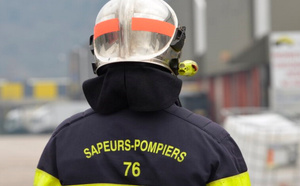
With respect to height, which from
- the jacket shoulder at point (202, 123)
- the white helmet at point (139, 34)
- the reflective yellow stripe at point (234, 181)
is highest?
the white helmet at point (139, 34)

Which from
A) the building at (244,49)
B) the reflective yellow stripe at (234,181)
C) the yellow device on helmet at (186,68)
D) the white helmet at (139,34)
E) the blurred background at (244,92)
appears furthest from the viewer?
the building at (244,49)

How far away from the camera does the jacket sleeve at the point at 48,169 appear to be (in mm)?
2373

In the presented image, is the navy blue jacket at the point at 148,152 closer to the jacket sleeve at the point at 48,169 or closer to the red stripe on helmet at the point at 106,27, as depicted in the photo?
the jacket sleeve at the point at 48,169

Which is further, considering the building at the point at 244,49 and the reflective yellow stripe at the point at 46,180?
the building at the point at 244,49

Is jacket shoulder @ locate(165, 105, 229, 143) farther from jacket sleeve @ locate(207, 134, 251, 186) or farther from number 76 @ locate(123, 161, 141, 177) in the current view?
number 76 @ locate(123, 161, 141, 177)

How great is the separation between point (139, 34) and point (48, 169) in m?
0.62

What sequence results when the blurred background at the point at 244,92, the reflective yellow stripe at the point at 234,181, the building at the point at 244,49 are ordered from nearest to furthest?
the reflective yellow stripe at the point at 234,181 → the blurred background at the point at 244,92 → the building at the point at 244,49

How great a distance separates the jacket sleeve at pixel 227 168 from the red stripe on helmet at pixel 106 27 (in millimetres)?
586

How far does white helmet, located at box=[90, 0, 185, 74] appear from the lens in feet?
7.57

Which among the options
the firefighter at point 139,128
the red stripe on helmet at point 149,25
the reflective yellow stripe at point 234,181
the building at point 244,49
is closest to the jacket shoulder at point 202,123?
the firefighter at point 139,128

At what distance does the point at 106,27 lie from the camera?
7.90 feet

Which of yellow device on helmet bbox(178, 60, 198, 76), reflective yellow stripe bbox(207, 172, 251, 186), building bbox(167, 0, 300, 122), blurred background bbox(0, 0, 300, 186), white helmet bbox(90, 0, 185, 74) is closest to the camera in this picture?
reflective yellow stripe bbox(207, 172, 251, 186)

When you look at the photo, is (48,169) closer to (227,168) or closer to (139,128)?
(139,128)

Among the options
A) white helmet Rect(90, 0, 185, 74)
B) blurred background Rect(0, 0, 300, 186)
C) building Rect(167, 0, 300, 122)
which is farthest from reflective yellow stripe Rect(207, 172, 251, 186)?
building Rect(167, 0, 300, 122)
